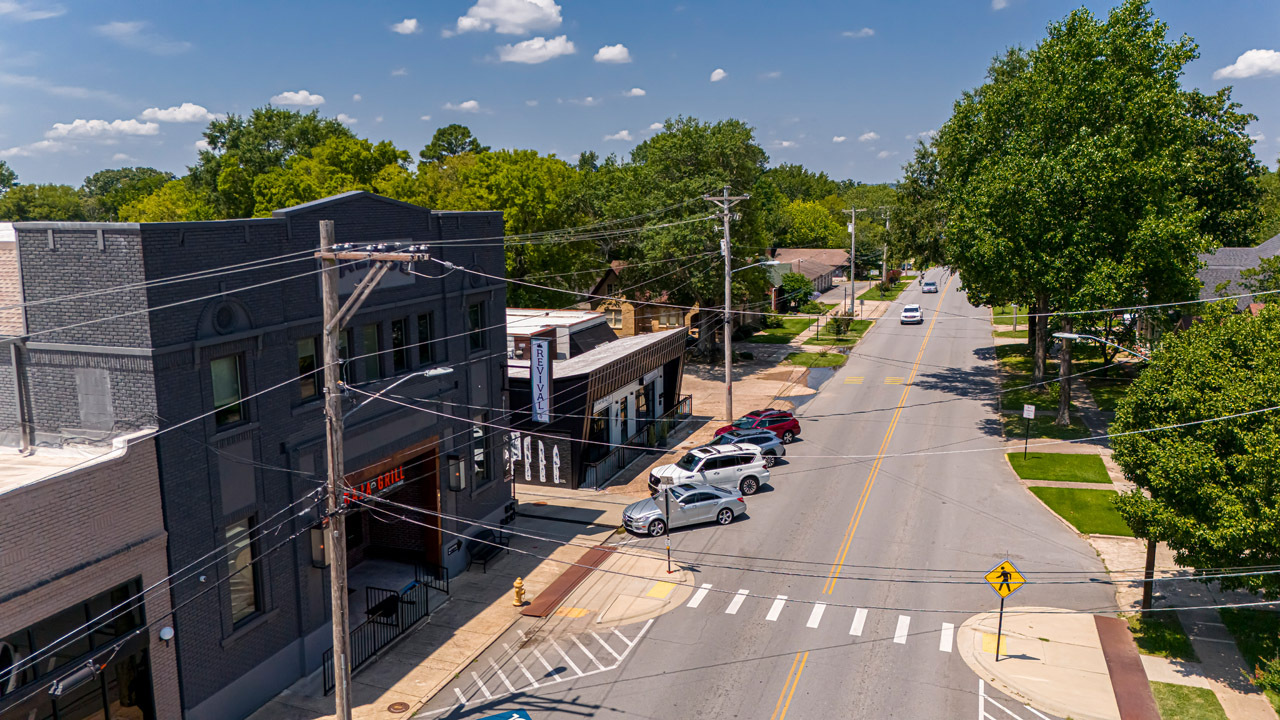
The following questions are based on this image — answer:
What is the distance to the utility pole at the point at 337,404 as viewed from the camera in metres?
14.1

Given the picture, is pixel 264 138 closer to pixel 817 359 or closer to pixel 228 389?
pixel 817 359

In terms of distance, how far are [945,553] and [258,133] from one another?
88568mm

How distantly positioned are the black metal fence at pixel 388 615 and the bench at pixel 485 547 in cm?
151

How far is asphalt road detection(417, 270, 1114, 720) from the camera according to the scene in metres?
19.6

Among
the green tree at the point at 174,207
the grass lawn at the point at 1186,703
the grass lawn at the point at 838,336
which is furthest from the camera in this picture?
the green tree at the point at 174,207

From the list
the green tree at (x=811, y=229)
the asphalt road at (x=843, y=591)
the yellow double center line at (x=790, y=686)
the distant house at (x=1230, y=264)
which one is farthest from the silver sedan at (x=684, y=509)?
the green tree at (x=811, y=229)

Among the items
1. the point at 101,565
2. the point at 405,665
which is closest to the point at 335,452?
the point at 101,565

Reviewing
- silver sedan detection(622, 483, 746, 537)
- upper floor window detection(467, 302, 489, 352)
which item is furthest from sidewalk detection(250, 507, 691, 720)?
upper floor window detection(467, 302, 489, 352)

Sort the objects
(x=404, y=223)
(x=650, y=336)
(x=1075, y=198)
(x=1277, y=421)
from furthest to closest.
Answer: (x=650, y=336)
(x=1075, y=198)
(x=404, y=223)
(x=1277, y=421)

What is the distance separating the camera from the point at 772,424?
1642 inches

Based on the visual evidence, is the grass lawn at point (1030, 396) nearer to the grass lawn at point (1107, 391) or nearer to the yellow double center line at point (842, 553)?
the grass lawn at point (1107, 391)

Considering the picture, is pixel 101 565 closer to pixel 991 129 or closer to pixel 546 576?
pixel 546 576

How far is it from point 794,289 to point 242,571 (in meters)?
72.7

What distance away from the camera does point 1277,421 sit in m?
19.0
